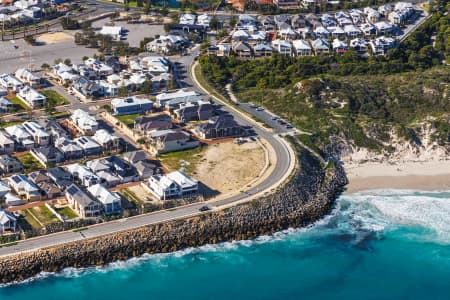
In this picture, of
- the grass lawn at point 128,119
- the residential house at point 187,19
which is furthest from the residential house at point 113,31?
the grass lawn at point 128,119

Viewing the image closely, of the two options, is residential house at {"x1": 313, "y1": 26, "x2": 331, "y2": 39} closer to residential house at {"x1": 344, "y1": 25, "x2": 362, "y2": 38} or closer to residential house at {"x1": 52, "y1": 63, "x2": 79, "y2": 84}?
residential house at {"x1": 344, "y1": 25, "x2": 362, "y2": 38}

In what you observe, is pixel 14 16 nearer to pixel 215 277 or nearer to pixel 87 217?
pixel 87 217

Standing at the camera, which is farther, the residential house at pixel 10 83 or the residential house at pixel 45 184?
the residential house at pixel 10 83

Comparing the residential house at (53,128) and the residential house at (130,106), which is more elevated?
the residential house at (130,106)

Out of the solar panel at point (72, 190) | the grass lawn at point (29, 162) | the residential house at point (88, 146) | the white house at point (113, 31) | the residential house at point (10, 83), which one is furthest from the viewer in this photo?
the white house at point (113, 31)

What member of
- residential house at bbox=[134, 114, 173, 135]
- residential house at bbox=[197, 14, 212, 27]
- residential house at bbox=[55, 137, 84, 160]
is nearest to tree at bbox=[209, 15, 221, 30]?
residential house at bbox=[197, 14, 212, 27]

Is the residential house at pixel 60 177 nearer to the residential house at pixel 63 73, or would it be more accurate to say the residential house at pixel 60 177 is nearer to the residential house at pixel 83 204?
the residential house at pixel 83 204

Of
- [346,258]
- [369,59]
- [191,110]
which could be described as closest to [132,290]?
[346,258]

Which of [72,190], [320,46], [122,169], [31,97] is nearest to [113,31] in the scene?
→ [320,46]
